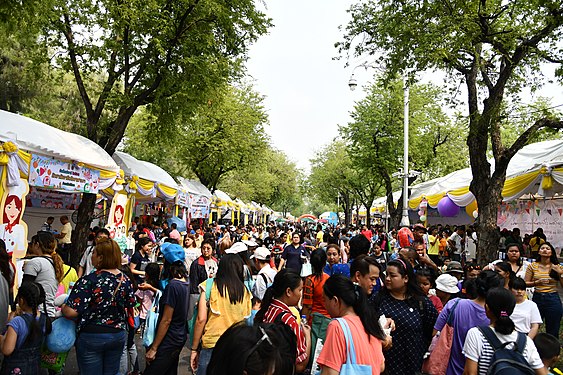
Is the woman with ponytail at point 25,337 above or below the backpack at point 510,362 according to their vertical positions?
below

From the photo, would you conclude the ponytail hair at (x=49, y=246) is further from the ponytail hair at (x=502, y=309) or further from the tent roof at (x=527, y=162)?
the tent roof at (x=527, y=162)

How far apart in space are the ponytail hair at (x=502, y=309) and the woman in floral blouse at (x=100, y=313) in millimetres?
3029

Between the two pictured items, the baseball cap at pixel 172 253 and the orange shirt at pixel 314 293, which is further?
the orange shirt at pixel 314 293

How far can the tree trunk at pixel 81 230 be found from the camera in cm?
1155

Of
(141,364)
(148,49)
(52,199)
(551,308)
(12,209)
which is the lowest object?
(141,364)

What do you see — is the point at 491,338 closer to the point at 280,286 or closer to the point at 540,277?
the point at 280,286

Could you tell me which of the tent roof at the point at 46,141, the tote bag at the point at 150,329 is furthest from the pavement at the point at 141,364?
the tent roof at the point at 46,141

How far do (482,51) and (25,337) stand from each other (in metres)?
11.8

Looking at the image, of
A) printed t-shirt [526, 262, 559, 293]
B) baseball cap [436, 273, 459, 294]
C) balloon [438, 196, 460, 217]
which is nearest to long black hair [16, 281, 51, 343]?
baseball cap [436, 273, 459, 294]

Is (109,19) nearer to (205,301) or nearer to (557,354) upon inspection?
(205,301)

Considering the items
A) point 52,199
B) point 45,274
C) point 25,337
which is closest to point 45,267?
point 45,274

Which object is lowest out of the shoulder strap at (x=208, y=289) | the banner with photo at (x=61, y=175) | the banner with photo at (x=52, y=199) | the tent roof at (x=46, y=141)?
the shoulder strap at (x=208, y=289)

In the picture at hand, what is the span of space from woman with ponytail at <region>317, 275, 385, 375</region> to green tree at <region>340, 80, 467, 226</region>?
21.1 meters

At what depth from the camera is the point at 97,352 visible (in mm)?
3783
